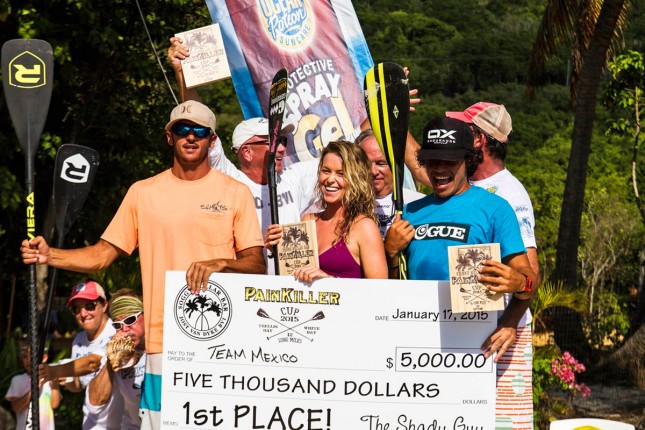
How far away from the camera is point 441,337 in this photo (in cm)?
449

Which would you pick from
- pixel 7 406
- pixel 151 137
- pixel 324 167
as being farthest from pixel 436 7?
pixel 324 167

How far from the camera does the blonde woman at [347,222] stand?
461cm

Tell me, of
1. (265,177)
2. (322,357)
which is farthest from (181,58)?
(322,357)

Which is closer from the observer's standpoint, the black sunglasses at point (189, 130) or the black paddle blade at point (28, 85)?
the black sunglasses at point (189, 130)

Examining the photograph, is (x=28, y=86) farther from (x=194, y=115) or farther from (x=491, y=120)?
(x=491, y=120)

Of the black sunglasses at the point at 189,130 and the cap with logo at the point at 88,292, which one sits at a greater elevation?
the black sunglasses at the point at 189,130

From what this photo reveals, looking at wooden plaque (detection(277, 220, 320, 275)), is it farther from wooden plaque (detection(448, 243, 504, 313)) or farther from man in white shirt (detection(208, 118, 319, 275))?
man in white shirt (detection(208, 118, 319, 275))

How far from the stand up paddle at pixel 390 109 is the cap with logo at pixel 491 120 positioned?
0.95ft

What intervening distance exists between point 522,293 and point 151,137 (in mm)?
9700

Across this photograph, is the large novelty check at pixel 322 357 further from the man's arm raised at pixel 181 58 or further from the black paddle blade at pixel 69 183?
the man's arm raised at pixel 181 58

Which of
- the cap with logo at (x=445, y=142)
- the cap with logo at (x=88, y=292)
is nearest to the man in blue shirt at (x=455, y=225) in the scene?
the cap with logo at (x=445, y=142)

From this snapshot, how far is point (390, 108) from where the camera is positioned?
4938mm

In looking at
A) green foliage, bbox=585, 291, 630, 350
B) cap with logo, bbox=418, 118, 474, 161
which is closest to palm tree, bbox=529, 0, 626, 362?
green foliage, bbox=585, 291, 630, 350

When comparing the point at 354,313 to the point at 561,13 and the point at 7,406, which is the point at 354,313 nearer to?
the point at 7,406
